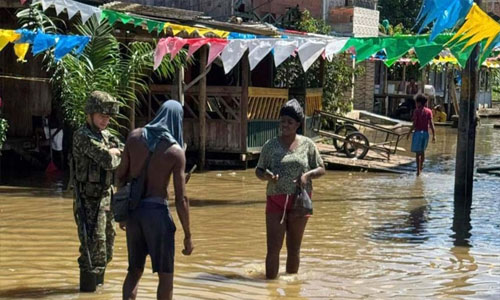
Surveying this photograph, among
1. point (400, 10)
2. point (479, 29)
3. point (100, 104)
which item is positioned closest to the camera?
point (100, 104)

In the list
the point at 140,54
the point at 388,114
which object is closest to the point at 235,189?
the point at 140,54

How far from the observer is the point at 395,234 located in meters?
10.5

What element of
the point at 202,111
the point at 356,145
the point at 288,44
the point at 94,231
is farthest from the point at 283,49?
the point at 356,145

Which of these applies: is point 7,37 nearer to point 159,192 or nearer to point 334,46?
point 334,46

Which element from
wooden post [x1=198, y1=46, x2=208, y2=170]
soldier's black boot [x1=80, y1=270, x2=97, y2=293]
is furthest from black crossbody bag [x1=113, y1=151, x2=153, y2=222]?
wooden post [x1=198, y1=46, x2=208, y2=170]

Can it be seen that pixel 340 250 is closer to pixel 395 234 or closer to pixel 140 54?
pixel 395 234

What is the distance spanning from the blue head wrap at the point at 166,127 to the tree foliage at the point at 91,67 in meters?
6.63

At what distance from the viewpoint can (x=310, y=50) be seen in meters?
11.5

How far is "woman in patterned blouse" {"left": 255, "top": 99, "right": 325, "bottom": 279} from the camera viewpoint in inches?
289

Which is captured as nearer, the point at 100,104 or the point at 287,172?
the point at 100,104

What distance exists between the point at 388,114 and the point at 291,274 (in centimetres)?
2757

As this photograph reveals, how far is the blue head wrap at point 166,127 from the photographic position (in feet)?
19.1

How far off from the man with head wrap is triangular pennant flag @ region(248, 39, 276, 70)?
19.4ft

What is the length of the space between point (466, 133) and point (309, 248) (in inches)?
180
